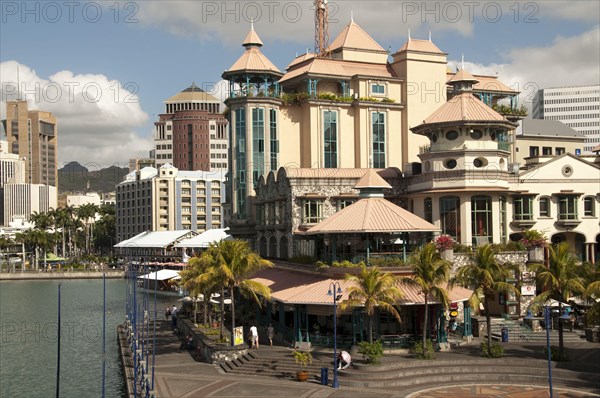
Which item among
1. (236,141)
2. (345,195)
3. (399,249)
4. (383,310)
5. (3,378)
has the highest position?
(236,141)

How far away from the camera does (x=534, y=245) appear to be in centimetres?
6128

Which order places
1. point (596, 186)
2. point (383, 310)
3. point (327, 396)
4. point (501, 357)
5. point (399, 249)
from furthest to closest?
1. point (596, 186)
2. point (399, 249)
3. point (383, 310)
4. point (501, 357)
5. point (327, 396)

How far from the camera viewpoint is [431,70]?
82562 millimetres

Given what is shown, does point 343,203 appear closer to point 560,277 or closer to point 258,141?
point 258,141

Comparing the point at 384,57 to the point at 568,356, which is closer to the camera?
the point at 568,356

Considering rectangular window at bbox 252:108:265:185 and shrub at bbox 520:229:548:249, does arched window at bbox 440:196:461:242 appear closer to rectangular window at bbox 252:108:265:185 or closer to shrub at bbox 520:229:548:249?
shrub at bbox 520:229:548:249

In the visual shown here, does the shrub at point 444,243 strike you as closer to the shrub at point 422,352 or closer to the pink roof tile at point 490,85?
the shrub at point 422,352

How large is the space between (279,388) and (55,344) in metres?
35.3

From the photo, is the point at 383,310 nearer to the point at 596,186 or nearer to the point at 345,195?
the point at 345,195

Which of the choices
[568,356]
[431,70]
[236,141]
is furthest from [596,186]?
[236,141]

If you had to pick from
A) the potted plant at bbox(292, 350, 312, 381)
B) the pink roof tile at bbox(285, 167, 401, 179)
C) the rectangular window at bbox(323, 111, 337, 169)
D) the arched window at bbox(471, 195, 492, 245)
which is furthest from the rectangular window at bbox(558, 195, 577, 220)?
the potted plant at bbox(292, 350, 312, 381)

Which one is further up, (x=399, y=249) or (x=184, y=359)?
(x=399, y=249)

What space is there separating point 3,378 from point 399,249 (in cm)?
3091

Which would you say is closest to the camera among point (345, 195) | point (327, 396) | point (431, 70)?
point (327, 396)
